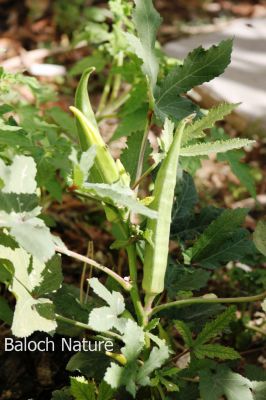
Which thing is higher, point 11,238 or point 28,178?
point 28,178

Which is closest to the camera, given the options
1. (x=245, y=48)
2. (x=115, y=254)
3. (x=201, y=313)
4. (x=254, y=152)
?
(x=201, y=313)

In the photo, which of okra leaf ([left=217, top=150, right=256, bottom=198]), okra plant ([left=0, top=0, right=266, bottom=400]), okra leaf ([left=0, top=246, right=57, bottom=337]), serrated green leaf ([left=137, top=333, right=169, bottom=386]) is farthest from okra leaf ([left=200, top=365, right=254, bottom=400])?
okra leaf ([left=217, top=150, right=256, bottom=198])

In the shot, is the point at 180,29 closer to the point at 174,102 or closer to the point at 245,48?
the point at 245,48

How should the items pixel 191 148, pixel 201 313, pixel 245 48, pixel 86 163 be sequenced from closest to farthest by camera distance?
pixel 86 163
pixel 191 148
pixel 201 313
pixel 245 48

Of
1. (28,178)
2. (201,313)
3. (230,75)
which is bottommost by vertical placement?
(230,75)

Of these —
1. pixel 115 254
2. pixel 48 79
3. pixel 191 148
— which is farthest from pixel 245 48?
pixel 191 148

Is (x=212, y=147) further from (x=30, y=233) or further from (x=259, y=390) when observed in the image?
(x=259, y=390)

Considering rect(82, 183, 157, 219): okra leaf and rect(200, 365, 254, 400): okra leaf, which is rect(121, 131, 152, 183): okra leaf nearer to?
rect(82, 183, 157, 219): okra leaf
